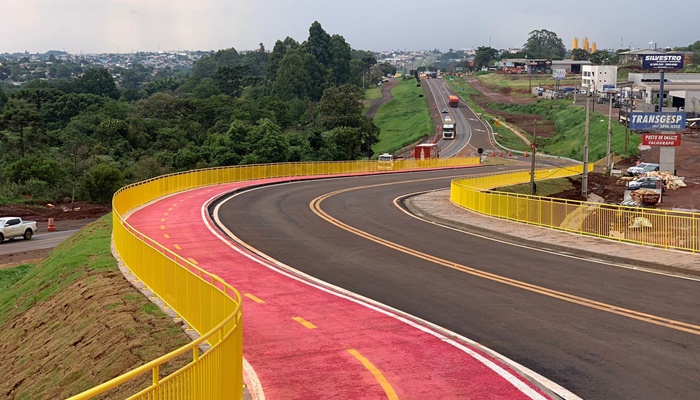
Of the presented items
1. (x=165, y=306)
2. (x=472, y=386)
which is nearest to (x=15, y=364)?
(x=165, y=306)

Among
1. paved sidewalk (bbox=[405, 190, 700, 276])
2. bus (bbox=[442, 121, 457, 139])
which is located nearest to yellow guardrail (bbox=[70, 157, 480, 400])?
paved sidewalk (bbox=[405, 190, 700, 276])

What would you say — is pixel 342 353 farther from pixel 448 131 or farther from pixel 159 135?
pixel 448 131

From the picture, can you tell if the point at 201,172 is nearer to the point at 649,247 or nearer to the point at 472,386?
the point at 649,247

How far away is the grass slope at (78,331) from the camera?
47.6 ft

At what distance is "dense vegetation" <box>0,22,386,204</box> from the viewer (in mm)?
70750

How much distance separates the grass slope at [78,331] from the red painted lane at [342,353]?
1950mm

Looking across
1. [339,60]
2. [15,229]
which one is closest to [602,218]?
[15,229]

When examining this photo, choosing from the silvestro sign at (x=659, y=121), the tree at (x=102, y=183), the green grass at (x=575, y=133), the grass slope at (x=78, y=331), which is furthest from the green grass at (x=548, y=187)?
the grass slope at (x=78, y=331)

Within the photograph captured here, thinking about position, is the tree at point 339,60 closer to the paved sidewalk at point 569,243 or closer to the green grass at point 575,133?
the green grass at point 575,133

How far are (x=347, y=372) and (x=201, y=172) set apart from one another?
41.0m

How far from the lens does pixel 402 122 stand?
14762 cm

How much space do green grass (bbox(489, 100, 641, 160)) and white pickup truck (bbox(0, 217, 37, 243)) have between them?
2447 inches

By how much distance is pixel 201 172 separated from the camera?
51.1m

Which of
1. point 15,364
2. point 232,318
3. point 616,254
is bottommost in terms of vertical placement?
point 15,364
